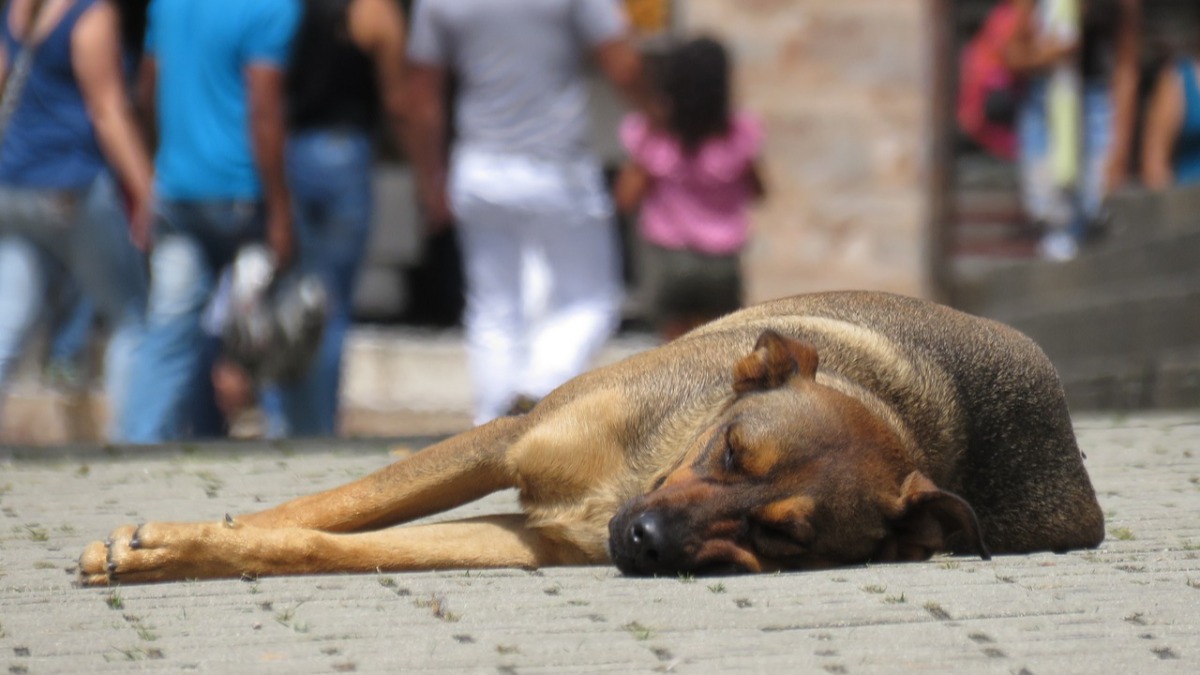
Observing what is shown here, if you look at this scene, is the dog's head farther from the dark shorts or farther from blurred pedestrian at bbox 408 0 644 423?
the dark shorts

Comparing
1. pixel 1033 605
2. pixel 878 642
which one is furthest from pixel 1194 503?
pixel 878 642

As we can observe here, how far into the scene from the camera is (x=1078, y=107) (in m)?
11.7

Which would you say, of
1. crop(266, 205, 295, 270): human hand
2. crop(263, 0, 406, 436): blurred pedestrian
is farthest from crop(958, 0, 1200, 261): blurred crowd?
crop(266, 205, 295, 270): human hand

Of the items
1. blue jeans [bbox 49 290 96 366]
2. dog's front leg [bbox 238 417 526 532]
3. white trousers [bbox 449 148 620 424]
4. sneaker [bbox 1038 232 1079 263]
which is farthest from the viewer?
sneaker [bbox 1038 232 1079 263]

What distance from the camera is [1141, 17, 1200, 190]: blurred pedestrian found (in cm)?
1125

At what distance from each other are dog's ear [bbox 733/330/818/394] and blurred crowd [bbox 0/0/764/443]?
298 cm

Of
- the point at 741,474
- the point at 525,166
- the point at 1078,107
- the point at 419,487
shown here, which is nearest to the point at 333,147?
the point at 525,166

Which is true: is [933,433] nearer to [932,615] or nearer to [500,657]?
[932,615]

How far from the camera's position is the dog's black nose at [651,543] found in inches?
179

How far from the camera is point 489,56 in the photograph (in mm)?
8477

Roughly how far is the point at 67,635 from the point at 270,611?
0.46 meters

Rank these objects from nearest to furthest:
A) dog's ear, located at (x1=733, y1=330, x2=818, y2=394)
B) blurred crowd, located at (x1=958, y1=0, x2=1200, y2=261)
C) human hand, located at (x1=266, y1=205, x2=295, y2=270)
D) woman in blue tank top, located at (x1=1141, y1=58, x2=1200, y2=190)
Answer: dog's ear, located at (x1=733, y1=330, x2=818, y2=394), human hand, located at (x1=266, y1=205, x2=295, y2=270), woman in blue tank top, located at (x1=1141, y1=58, x2=1200, y2=190), blurred crowd, located at (x1=958, y1=0, x2=1200, y2=261)

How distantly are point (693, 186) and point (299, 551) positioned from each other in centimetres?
495

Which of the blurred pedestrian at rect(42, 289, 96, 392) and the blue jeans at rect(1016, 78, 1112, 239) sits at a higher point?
the blue jeans at rect(1016, 78, 1112, 239)
